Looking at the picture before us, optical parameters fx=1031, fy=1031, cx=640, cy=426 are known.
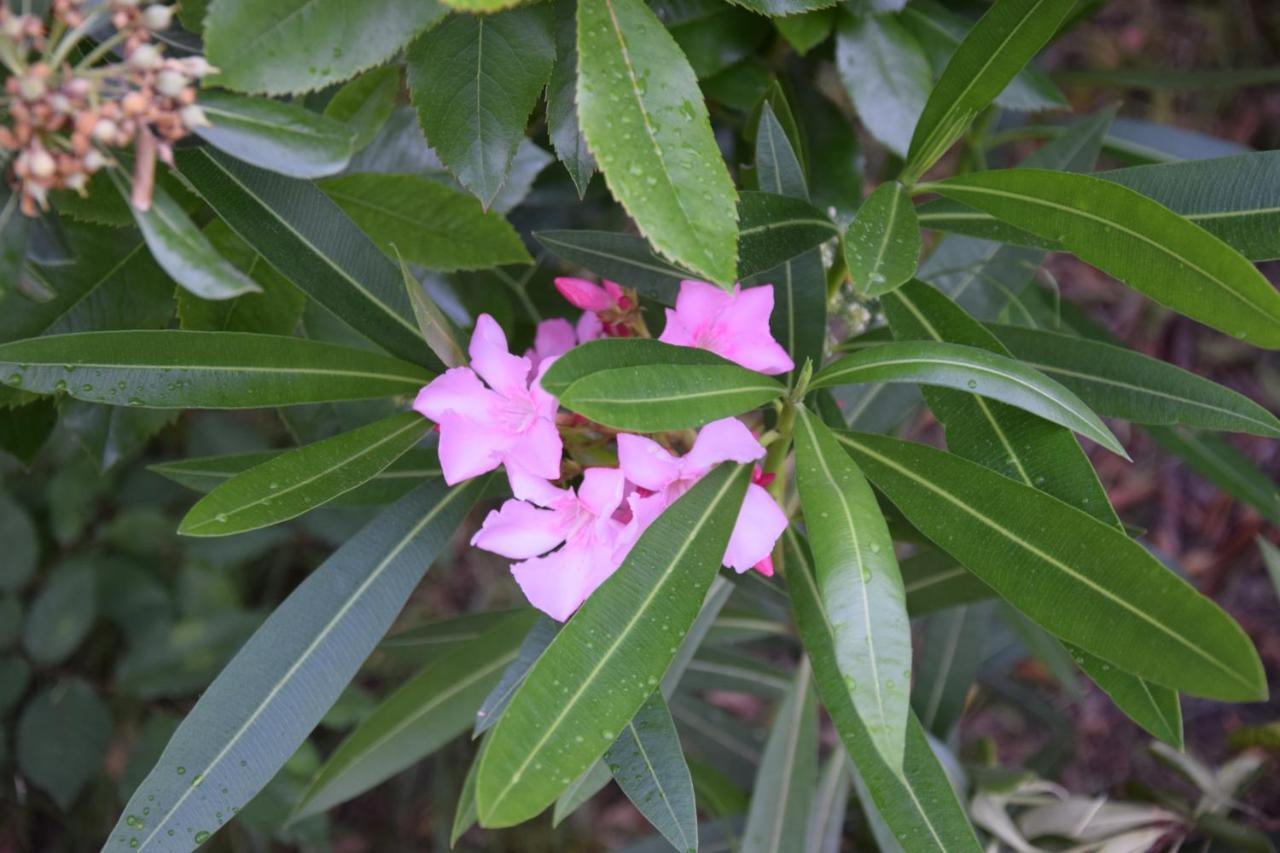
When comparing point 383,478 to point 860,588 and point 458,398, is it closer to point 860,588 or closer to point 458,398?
point 458,398

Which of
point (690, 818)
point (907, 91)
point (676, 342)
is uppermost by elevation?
point (907, 91)

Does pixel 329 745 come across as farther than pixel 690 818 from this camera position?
Yes

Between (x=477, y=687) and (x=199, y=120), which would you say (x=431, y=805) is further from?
(x=199, y=120)

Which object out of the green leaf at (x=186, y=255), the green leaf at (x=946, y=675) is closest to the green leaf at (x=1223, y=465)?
the green leaf at (x=946, y=675)

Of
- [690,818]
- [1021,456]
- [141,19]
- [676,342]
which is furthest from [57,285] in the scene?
[1021,456]

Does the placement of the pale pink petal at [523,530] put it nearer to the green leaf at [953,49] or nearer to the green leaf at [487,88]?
the green leaf at [487,88]

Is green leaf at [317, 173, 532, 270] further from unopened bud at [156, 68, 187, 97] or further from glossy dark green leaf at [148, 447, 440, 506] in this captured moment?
unopened bud at [156, 68, 187, 97]

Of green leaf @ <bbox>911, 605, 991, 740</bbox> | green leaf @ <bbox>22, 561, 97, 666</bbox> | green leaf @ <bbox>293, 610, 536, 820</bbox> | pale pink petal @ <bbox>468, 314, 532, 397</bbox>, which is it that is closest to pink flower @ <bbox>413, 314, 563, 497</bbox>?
pale pink petal @ <bbox>468, 314, 532, 397</bbox>
